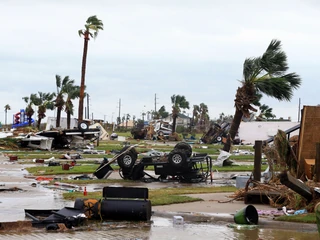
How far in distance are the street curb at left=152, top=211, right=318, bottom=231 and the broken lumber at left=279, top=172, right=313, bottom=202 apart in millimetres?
823

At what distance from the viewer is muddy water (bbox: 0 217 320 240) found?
444 inches

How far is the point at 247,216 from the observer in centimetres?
1273

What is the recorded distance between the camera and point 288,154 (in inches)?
658

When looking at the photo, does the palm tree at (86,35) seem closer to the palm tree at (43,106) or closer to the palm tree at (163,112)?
the palm tree at (43,106)

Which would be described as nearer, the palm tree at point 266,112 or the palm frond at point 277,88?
the palm frond at point 277,88

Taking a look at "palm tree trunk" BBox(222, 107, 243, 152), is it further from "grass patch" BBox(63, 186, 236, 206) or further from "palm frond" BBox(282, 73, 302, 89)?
"grass patch" BBox(63, 186, 236, 206)

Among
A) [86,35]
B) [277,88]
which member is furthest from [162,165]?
[86,35]

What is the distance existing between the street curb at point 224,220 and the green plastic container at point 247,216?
178mm

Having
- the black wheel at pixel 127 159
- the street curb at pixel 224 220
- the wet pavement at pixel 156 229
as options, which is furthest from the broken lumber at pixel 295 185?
the black wheel at pixel 127 159

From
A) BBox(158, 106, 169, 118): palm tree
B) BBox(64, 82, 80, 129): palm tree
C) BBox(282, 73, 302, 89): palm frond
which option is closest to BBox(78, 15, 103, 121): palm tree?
BBox(64, 82, 80, 129): palm tree

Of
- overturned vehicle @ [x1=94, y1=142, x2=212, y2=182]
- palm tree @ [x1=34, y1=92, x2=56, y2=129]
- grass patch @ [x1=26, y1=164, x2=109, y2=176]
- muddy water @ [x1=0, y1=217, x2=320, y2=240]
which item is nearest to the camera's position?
muddy water @ [x1=0, y1=217, x2=320, y2=240]

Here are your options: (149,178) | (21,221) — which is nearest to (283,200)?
(21,221)

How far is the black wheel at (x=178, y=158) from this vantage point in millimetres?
22109

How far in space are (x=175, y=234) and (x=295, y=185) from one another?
3015 mm
